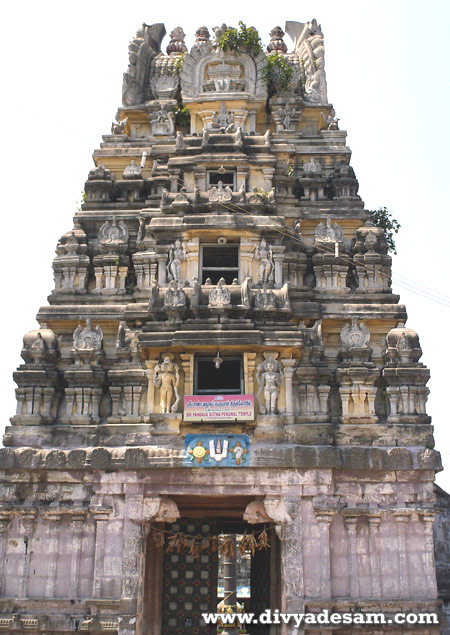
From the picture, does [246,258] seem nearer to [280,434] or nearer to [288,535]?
[280,434]

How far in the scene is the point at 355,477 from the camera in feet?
55.3

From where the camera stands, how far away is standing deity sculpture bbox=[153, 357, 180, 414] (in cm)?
1745

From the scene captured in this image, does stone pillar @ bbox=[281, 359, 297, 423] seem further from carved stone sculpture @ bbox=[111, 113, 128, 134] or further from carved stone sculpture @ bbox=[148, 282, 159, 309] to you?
carved stone sculpture @ bbox=[111, 113, 128, 134]

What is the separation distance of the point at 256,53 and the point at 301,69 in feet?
8.20

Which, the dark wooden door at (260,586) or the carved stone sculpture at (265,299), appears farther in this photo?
the dark wooden door at (260,586)

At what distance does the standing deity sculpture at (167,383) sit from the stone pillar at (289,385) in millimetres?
2794

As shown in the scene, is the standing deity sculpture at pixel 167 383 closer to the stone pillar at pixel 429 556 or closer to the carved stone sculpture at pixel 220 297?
the carved stone sculpture at pixel 220 297

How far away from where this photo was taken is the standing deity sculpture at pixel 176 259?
1948cm

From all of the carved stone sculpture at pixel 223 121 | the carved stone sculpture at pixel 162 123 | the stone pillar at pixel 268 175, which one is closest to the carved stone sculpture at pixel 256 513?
the stone pillar at pixel 268 175

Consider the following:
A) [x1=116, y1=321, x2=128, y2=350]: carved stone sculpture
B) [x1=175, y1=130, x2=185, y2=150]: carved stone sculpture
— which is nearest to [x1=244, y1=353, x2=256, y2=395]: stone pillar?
[x1=116, y1=321, x2=128, y2=350]: carved stone sculpture

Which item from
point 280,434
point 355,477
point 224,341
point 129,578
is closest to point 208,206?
point 224,341

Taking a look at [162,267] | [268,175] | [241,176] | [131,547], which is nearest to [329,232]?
[268,175]

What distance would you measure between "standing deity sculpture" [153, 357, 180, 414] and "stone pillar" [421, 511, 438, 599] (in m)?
6.73

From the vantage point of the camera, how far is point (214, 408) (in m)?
17.2
